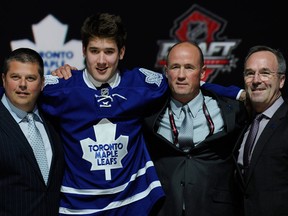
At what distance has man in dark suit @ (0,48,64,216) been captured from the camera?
6.85 feet

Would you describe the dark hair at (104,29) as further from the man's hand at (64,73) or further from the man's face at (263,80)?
the man's face at (263,80)

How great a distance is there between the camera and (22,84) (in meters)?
2.17

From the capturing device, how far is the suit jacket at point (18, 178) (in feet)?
6.84

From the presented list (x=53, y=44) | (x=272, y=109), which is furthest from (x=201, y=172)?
(x=53, y=44)

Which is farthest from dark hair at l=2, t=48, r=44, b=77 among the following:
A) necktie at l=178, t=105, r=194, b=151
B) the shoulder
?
necktie at l=178, t=105, r=194, b=151

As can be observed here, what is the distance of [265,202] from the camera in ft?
7.41

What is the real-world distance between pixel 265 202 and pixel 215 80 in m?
1.29

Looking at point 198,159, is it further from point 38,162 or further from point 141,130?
Result: point 38,162

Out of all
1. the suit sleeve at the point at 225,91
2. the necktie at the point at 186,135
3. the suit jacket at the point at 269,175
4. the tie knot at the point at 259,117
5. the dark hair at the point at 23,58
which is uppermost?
the dark hair at the point at 23,58

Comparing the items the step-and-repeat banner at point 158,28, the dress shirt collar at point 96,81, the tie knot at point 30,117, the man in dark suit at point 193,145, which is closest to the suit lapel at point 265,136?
the man in dark suit at point 193,145

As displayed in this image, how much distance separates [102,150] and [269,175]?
64 centimetres

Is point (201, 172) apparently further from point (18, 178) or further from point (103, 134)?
point (18, 178)

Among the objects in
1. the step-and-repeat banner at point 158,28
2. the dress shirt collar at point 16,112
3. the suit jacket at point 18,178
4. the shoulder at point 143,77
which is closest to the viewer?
the suit jacket at point 18,178

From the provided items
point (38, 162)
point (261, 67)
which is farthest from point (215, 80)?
point (38, 162)
